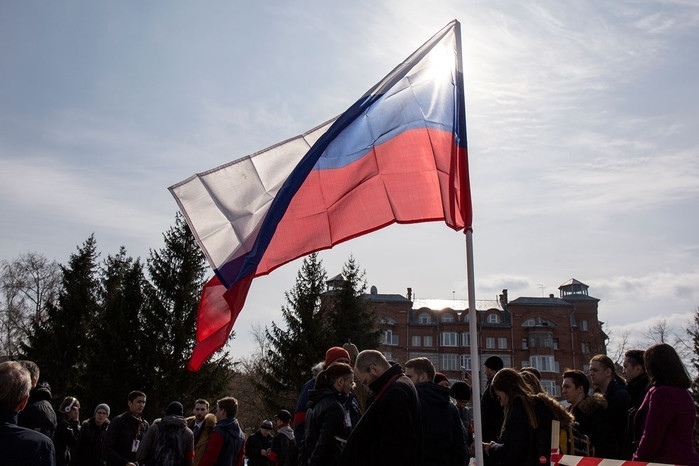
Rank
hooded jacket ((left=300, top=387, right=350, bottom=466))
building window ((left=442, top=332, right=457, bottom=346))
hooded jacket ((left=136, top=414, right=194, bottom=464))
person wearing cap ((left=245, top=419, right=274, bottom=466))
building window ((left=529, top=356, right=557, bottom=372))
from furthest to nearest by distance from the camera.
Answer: building window ((left=442, top=332, right=457, bottom=346)), building window ((left=529, top=356, right=557, bottom=372)), person wearing cap ((left=245, top=419, right=274, bottom=466)), hooded jacket ((left=136, top=414, right=194, bottom=464)), hooded jacket ((left=300, top=387, right=350, bottom=466))

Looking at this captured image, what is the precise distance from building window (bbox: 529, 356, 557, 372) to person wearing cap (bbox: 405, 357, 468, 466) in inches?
3099

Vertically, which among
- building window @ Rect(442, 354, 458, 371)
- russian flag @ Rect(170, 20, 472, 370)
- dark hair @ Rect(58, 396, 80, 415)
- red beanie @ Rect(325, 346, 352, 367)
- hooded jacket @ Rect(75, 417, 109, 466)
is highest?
building window @ Rect(442, 354, 458, 371)

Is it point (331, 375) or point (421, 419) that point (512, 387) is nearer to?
point (421, 419)

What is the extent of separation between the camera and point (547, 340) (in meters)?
81.8

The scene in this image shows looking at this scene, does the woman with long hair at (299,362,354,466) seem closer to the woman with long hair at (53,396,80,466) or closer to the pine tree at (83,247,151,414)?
the woman with long hair at (53,396,80,466)

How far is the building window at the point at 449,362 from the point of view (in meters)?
83.0

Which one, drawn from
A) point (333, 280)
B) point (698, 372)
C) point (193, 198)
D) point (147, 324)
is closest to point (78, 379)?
point (147, 324)

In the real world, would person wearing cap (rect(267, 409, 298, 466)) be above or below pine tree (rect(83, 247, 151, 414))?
below

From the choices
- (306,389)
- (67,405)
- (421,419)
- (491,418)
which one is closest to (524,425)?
(421,419)

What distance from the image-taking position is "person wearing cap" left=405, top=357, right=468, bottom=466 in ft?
21.0

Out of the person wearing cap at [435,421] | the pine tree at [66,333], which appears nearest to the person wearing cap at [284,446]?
the person wearing cap at [435,421]

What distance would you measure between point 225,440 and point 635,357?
5.19 m

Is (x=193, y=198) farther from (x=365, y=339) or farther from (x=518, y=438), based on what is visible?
(x=365, y=339)

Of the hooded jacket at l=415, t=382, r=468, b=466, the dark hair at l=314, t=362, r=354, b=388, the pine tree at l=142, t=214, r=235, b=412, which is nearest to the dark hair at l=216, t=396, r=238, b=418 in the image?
the dark hair at l=314, t=362, r=354, b=388
